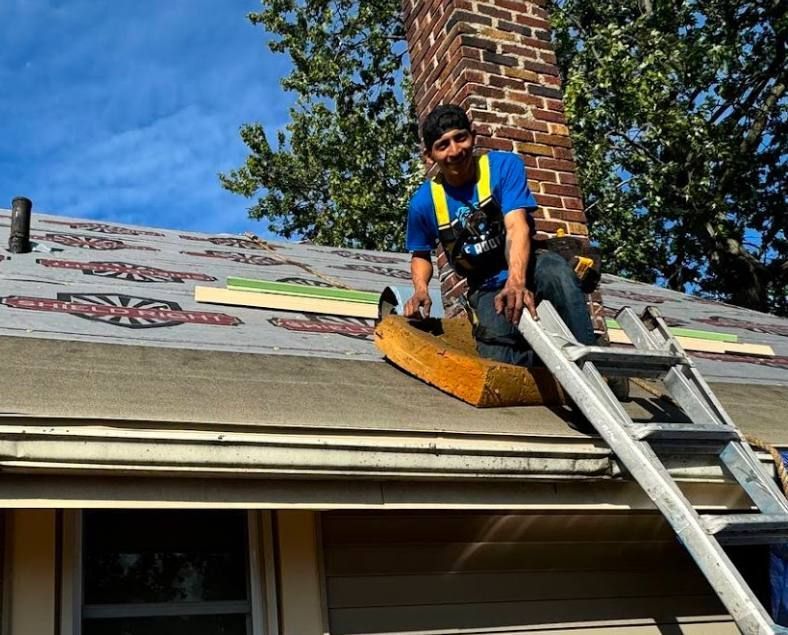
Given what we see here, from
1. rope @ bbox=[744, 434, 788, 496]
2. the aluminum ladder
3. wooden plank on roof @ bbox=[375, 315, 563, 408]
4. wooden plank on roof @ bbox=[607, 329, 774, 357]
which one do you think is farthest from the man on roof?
wooden plank on roof @ bbox=[607, 329, 774, 357]

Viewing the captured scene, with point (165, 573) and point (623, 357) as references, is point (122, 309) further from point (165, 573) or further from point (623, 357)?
point (623, 357)

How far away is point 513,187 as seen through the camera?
12.3 ft

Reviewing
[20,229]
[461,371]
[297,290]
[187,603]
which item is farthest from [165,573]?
[20,229]

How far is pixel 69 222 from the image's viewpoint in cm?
790

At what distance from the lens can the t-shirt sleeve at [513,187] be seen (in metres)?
3.68

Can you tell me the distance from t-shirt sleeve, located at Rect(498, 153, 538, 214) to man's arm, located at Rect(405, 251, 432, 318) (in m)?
0.50

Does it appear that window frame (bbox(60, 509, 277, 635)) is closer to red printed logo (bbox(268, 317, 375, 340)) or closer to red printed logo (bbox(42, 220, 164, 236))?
red printed logo (bbox(268, 317, 375, 340))

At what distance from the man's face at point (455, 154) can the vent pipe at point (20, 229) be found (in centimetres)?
331

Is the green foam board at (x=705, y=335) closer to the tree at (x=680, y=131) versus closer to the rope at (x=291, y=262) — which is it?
the rope at (x=291, y=262)

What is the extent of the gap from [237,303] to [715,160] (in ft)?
41.3

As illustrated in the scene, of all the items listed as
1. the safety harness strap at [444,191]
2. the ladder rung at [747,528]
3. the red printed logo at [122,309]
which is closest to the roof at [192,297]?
the red printed logo at [122,309]

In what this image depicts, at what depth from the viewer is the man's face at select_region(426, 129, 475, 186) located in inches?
148

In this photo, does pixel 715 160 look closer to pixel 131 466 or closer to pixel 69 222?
pixel 69 222

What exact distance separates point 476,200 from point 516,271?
53cm
